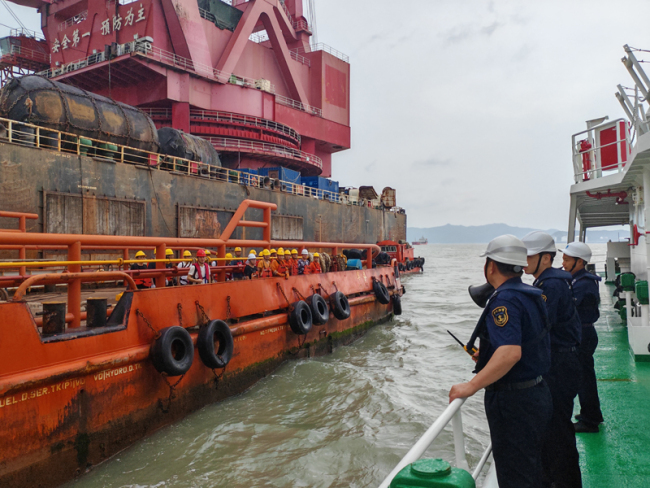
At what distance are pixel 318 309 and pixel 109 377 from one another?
4.99m

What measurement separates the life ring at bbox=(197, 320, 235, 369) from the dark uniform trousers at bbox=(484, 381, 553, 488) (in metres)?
4.30

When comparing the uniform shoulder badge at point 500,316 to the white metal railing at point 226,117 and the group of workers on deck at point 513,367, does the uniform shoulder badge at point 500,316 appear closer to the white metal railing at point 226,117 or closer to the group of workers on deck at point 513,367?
the group of workers on deck at point 513,367

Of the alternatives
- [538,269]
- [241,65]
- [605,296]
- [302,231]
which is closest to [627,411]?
[538,269]

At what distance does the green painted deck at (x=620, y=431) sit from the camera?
3457mm

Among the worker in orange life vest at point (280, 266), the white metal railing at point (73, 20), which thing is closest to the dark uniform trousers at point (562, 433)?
the worker in orange life vest at point (280, 266)

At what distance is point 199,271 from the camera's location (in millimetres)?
7367

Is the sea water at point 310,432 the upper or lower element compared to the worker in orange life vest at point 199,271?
lower

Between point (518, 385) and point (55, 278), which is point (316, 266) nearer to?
point (55, 278)

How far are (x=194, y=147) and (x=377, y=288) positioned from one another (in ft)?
39.5

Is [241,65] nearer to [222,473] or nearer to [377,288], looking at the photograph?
[377,288]

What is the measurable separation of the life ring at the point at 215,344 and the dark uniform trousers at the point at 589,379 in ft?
13.7

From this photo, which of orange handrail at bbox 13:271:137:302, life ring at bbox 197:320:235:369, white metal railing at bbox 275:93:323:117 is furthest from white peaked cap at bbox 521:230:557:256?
white metal railing at bbox 275:93:323:117

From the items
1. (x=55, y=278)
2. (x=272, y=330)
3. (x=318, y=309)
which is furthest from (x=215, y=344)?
(x=318, y=309)

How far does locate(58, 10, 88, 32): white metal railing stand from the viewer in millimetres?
29281
